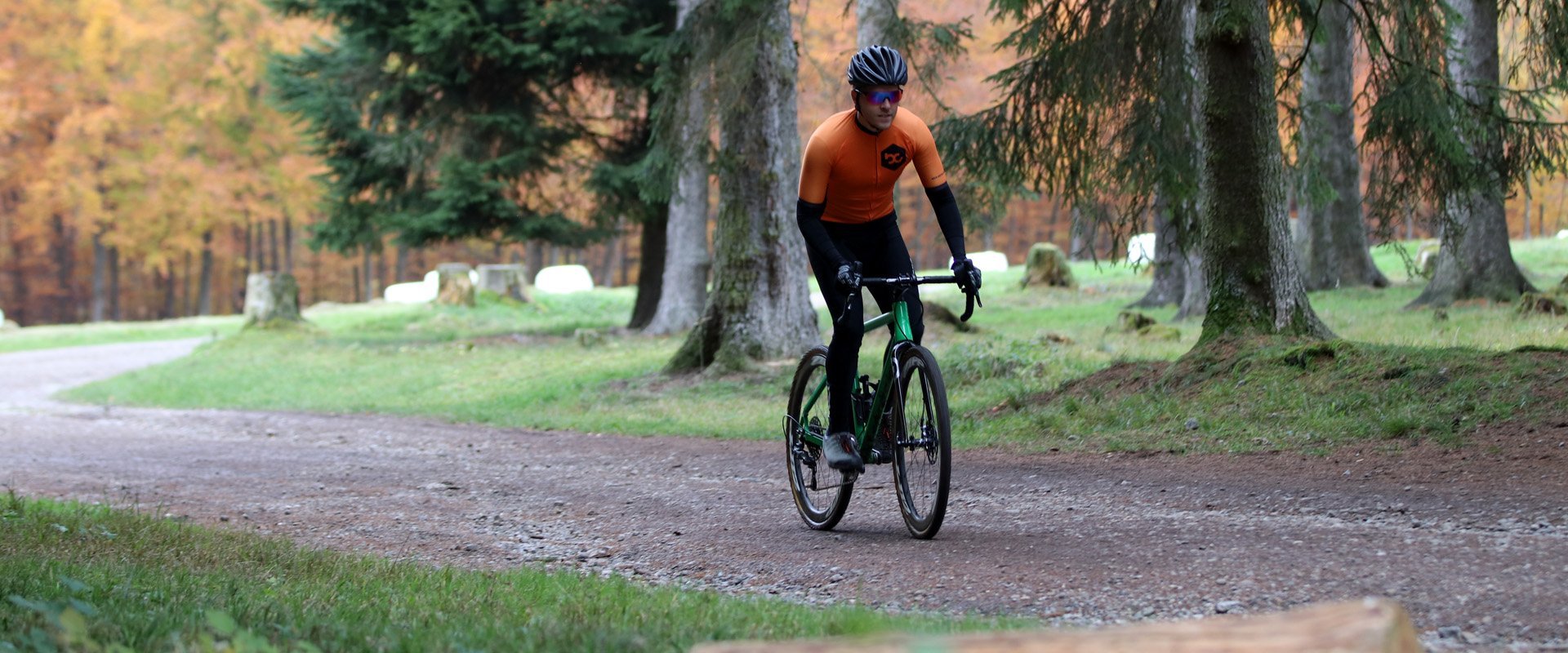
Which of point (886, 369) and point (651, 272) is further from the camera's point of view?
point (651, 272)

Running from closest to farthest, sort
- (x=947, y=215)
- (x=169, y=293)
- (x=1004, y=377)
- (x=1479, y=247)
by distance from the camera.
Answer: (x=947, y=215) < (x=1004, y=377) < (x=1479, y=247) < (x=169, y=293)

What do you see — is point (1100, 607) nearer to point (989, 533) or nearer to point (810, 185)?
point (989, 533)

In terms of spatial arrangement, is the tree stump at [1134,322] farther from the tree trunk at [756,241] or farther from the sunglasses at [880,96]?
the sunglasses at [880,96]

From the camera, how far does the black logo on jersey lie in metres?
6.45

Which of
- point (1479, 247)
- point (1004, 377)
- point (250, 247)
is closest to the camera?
point (1004, 377)

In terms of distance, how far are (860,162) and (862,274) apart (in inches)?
23.2

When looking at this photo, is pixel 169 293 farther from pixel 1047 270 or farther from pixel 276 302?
pixel 1047 270

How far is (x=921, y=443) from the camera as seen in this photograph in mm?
6434

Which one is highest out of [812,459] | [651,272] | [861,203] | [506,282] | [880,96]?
[880,96]

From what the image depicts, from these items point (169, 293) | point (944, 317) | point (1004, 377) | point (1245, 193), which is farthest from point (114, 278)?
point (1245, 193)

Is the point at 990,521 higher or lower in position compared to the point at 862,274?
lower

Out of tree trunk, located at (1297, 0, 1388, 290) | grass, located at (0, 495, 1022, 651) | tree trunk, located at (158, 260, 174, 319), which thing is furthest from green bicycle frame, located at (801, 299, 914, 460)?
tree trunk, located at (158, 260, 174, 319)

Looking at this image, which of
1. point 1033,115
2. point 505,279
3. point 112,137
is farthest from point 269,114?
point 1033,115

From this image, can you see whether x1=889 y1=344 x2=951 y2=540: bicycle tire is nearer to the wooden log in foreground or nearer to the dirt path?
the dirt path
